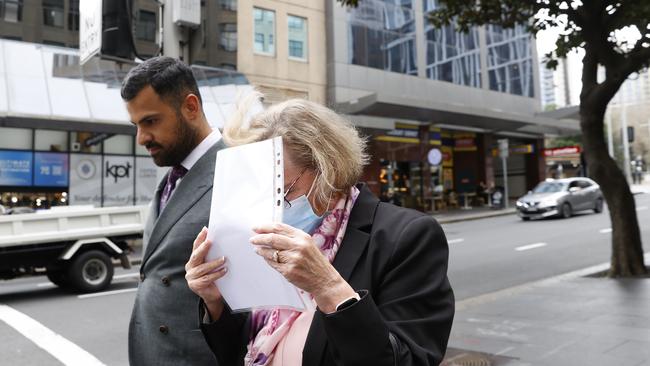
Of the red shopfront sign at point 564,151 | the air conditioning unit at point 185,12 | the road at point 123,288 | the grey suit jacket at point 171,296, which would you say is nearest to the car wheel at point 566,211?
the road at point 123,288

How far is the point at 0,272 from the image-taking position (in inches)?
390

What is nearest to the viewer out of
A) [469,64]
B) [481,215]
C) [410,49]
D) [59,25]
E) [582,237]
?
[582,237]

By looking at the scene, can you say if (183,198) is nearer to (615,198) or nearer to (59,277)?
(615,198)

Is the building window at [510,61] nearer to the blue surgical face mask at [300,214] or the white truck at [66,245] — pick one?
the white truck at [66,245]

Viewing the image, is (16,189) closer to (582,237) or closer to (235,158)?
(582,237)

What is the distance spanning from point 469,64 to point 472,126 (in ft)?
14.3

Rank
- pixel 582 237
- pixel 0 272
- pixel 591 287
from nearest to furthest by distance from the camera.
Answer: pixel 591 287
pixel 0 272
pixel 582 237

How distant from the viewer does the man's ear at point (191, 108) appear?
8.04 ft

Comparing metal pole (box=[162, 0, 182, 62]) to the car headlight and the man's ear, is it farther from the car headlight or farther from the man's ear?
the car headlight

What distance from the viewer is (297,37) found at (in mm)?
24781

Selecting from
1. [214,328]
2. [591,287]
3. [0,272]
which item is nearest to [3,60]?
[0,272]

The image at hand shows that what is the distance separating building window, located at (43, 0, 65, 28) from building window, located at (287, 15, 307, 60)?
9.36 metres

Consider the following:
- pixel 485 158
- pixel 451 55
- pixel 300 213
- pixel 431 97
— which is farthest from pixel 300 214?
pixel 485 158

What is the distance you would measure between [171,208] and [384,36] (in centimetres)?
2667
